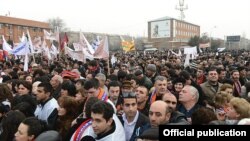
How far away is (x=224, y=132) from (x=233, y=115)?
1912 millimetres

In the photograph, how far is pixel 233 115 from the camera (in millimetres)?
4551

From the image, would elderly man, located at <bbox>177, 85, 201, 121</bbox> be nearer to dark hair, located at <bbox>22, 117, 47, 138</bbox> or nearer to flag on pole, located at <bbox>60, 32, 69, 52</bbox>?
dark hair, located at <bbox>22, 117, 47, 138</bbox>

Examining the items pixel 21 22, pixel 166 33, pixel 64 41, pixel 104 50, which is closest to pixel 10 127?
pixel 104 50

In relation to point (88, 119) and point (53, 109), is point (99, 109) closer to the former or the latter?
point (88, 119)

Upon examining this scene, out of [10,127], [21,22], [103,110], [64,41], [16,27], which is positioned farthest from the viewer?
[21,22]

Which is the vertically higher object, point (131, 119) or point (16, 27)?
point (16, 27)

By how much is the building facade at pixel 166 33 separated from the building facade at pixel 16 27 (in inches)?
1465

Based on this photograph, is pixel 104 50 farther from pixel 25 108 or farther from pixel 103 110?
pixel 103 110

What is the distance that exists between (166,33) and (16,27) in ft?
169

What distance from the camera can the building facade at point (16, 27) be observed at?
60.7m

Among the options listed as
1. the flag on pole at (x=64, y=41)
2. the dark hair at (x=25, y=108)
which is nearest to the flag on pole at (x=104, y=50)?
the flag on pole at (x=64, y=41)

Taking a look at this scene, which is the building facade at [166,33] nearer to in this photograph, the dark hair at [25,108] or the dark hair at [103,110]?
the dark hair at [25,108]

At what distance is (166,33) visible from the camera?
105 metres

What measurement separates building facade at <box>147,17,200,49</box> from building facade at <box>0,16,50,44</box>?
37206 millimetres
